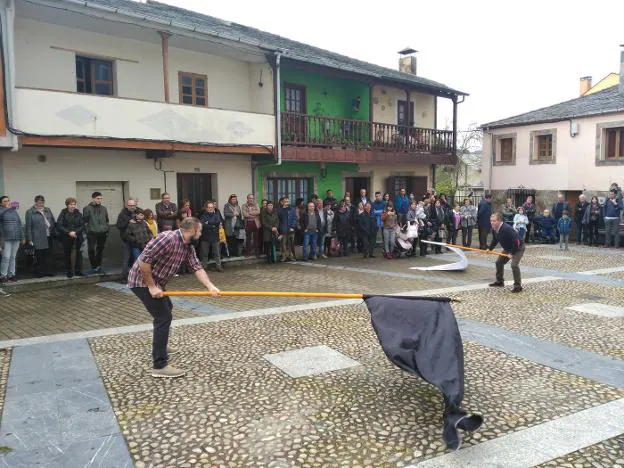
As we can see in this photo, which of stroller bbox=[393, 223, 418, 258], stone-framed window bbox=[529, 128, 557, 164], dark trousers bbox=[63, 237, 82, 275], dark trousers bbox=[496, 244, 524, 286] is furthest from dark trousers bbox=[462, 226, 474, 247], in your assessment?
dark trousers bbox=[63, 237, 82, 275]

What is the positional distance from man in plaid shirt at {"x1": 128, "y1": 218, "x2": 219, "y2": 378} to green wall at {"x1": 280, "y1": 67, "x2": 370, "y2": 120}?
40.5 feet

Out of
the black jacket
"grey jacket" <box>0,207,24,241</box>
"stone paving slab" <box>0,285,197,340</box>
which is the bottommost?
"stone paving slab" <box>0,285,197,340</box>

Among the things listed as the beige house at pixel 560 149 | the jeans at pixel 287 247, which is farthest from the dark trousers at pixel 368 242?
the beige house at pixel 560 149

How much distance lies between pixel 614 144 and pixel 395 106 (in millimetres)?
8875

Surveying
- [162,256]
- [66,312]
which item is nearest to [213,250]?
[66,312]

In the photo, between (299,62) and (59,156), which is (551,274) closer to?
(299,62)

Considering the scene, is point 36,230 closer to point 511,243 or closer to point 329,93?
point 511,243

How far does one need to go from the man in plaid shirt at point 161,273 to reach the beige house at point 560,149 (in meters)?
20.3

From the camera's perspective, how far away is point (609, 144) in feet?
69.2

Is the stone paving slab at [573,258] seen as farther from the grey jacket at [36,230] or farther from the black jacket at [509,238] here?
the grey jacket at [36,230]

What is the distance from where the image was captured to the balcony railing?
1598 cm

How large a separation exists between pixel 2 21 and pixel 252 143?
6.34 m

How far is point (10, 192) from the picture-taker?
11484 millimetres

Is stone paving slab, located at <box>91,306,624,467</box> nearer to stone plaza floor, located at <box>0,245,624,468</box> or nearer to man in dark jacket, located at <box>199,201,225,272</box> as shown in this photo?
stone plaza floor, located at <box>0,245,624,468</box>
